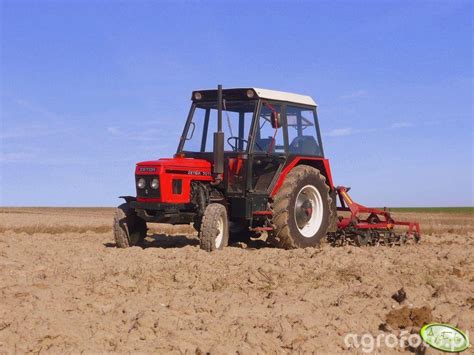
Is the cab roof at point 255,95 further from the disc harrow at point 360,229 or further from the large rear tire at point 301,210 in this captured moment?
the disc harrow at point 360,229

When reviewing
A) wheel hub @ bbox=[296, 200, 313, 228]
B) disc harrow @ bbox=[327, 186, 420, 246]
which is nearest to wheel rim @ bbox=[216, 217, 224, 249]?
wheel hub @ bbox=[296, 200, 313, 228]

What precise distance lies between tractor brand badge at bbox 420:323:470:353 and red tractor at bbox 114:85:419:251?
4.21m

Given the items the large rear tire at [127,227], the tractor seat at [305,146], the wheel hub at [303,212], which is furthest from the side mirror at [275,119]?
the large rear tire at [127,227]

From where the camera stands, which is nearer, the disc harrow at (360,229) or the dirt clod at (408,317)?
the dirt clod at (408,317)

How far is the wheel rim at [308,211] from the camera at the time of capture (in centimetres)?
1018

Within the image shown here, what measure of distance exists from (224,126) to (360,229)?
3.04 meters

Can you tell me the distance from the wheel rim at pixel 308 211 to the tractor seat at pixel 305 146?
0.59 meters

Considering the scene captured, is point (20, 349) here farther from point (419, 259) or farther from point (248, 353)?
point (419, 259)

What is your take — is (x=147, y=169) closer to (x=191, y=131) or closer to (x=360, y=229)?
(x=191, y=131)

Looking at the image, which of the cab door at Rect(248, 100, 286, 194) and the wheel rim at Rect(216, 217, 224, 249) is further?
the cab door at Rect(248, 100, 286, 194)

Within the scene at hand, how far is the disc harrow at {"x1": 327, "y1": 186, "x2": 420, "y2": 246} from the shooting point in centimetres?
1106

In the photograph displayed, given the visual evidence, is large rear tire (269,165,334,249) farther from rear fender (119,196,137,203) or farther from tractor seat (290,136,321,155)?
rear fender (119,196,137,203)

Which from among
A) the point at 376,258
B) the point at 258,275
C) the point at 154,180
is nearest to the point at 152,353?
the point at 258,275

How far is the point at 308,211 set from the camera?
33.8 ft
